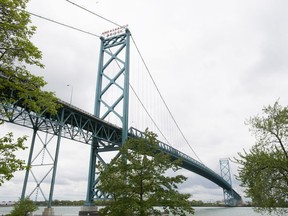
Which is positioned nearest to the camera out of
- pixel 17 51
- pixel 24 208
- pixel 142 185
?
pixel 17 51

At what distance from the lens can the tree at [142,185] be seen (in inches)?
479

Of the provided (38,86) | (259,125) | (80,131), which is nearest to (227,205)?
(80,131)

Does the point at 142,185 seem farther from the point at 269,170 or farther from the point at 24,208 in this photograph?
the point at 24,208

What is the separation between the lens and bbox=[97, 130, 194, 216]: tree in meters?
12.2

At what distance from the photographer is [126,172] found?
44.6ft

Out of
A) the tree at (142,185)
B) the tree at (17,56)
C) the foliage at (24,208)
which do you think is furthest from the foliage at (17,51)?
the foliage at (24,208)

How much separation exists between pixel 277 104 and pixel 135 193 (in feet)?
40.5

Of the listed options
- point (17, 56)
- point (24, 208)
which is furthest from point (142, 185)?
point (24, 208)

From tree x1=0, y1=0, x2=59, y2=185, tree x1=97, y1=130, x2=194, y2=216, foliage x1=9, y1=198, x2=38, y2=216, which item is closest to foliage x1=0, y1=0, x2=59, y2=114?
tree x1=0, y1=0, x2=59, y2=185

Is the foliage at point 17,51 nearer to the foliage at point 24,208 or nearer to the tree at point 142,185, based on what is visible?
the tree at point 142,185

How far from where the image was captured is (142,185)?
42.1ft

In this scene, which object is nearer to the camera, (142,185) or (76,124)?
(142,185)

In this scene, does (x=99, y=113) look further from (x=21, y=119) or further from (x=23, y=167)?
(x=23, y=167)

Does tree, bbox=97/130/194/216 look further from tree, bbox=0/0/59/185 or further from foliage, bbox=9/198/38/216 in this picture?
foliage, bbox=9/198/38/216
